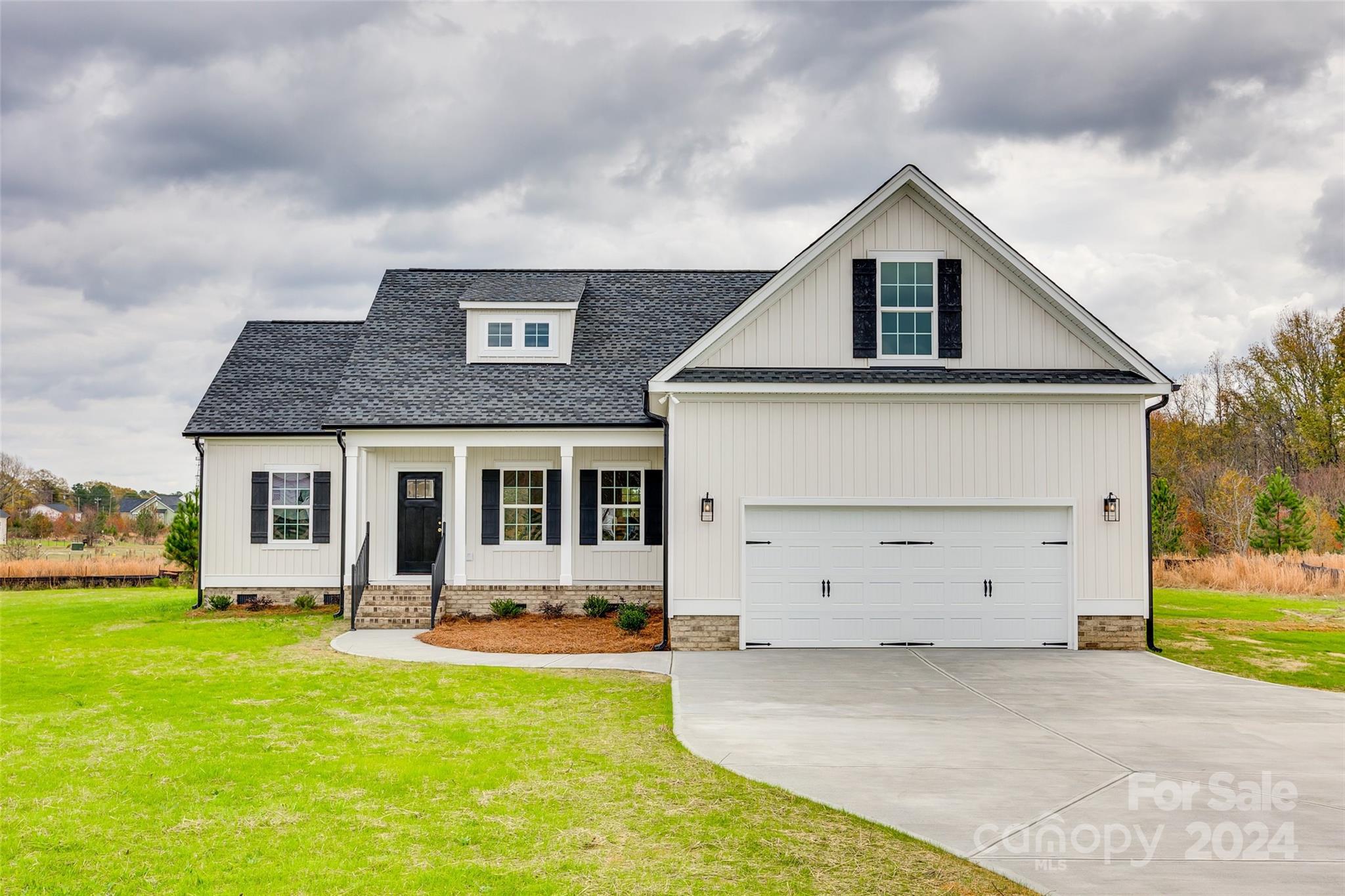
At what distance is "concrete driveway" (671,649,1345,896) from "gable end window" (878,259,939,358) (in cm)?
498

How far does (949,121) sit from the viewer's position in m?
17.5

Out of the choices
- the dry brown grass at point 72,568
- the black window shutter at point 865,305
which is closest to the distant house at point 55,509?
the dry brown grass at point 72,568

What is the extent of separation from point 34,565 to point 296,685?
2036 centimetres

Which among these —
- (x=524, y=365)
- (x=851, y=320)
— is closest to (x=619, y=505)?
(x=524, y=365)

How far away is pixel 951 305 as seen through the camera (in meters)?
13.9

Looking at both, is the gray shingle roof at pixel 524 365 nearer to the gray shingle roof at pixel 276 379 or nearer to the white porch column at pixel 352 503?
the white porch column at pixel 352 503

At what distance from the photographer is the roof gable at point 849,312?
13.8 metres

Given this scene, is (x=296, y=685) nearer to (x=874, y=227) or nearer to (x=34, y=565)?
(x=874, y=227)

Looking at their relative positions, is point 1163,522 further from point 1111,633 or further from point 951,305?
point 951,305

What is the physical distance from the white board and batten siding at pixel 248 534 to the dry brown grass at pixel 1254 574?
810 inches

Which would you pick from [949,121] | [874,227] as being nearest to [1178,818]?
[874,227]

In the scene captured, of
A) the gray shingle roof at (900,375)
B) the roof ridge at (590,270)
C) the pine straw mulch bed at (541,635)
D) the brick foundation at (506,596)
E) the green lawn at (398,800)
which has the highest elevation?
the roof ridge at (590,270)

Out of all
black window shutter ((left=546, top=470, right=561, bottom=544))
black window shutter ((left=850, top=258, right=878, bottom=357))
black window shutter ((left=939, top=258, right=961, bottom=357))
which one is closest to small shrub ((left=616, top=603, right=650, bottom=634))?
black window shutter ((left=546, top=470, right=561, bottom=544))

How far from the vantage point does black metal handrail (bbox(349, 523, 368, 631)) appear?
1537cm
